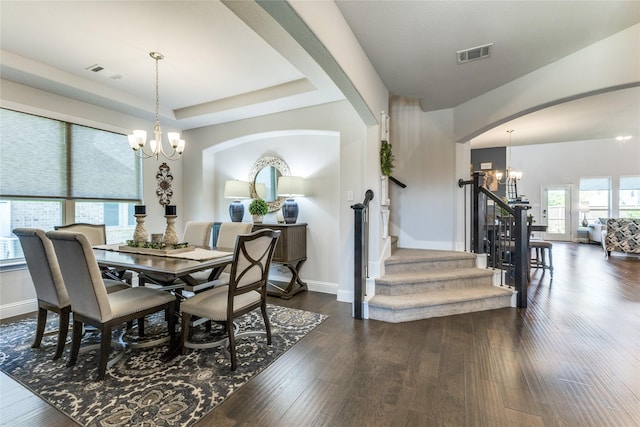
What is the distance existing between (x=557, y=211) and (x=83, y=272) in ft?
41.8

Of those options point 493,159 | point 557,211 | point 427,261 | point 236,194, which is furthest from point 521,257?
point 557,211

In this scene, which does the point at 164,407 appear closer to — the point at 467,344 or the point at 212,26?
the point at 467,344

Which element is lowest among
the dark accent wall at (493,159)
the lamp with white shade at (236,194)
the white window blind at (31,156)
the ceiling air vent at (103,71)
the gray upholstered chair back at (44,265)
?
the gray upholstered chair back at (44,265)

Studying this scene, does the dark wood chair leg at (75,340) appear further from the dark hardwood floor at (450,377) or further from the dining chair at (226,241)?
the dining chair at (226,241)

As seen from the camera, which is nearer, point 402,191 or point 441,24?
point 441,24

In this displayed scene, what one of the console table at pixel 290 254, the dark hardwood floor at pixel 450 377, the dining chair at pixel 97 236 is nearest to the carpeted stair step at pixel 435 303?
the dark hardwood floor at pixel 450 377

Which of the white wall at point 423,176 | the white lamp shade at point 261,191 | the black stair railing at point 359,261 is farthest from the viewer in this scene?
the white lamp shade at point 261,191

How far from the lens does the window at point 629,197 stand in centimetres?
886

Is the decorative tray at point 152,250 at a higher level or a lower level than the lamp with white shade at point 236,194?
lower

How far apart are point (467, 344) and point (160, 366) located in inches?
98.3

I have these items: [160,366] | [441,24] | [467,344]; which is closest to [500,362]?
[467,344]

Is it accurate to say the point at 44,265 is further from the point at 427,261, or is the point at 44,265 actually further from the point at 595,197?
the point at 595,197

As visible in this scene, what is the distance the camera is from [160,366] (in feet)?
6.87

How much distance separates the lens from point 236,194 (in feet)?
14.4
